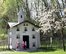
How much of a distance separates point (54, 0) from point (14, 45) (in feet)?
41.5

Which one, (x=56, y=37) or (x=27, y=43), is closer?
(x=27, y=43)

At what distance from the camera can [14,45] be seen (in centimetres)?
4147

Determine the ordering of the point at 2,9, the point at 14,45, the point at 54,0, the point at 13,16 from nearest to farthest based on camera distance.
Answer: the point at 14,45 → the point at 54,0 → the point at 2,9 → the point at 13,16

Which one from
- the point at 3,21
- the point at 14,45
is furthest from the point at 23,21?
the point at 3,21

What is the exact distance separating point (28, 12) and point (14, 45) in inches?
771

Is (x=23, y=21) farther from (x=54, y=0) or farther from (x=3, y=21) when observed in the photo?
(x=3, y=21)

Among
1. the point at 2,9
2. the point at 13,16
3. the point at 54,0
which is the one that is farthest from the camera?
the point at 13,16

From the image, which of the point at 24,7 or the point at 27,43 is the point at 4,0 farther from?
the point at 27,43

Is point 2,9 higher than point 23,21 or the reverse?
higher

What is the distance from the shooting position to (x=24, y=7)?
60000 millimetres

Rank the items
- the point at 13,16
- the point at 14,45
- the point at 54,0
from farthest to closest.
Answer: the point at 13,16 < the point at 54,0 < the point at 14,45

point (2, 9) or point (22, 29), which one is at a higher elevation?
point (2, 9)

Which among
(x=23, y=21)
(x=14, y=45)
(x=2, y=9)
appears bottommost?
(x=14, y=45)

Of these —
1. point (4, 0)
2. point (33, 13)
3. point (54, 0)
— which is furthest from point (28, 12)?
point (54, 0)
